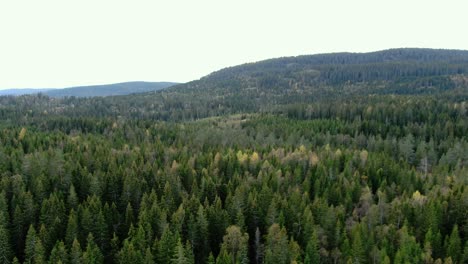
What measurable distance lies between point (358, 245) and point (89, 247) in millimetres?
36811

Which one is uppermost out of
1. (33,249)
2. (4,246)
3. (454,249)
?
(4,246)

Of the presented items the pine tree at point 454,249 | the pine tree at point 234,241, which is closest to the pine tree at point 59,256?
the pine tree at point 234,241

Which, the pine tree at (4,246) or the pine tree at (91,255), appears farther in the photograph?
the pine tree at (4,246)

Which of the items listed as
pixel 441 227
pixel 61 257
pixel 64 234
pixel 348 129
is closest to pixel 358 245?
pixel 441 227

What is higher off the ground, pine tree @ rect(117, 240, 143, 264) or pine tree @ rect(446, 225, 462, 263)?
pine tree @ rect(117, 240, 143, 264)

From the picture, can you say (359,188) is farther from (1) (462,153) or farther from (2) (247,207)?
(1) (462,153)

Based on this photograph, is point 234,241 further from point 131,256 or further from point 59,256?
point 59,256

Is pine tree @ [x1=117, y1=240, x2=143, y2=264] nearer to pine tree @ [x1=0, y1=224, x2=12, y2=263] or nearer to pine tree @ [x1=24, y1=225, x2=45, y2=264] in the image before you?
pine tree @ [x1=24, y1=225, x2=45, y2=264]

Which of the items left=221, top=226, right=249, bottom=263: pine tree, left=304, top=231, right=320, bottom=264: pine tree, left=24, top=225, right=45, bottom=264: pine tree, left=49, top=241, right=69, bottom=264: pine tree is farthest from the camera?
left=221, top=226, right=249, bottom=263: pine tree

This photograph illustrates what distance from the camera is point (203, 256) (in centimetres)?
6831

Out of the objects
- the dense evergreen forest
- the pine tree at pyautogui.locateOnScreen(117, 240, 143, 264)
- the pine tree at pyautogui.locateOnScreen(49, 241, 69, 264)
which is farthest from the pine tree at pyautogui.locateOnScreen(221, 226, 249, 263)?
the pine tree at pyautogui.locateOnScreen(49, 241, 69, 264)

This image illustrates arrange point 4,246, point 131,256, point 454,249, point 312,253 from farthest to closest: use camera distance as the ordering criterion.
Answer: point 454,249
point 4,246
point 312,253
point 131,256

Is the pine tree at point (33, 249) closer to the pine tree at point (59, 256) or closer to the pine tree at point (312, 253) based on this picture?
the pine tree at point (59, 256)

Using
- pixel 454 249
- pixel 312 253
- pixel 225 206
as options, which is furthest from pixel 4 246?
pixel 454 249
